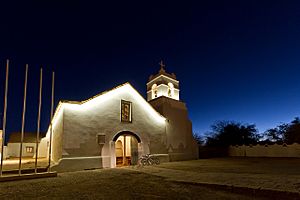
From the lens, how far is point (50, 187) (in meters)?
8.24

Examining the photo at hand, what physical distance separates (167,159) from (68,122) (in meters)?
9.92

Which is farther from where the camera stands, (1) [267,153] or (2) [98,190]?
(1) [267,153]

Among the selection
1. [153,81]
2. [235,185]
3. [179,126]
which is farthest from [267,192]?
[153,81]

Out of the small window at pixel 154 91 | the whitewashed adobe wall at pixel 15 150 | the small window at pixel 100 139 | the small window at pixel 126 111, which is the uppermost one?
the small window at pixel 154 91

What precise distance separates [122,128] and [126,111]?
4.88 ft

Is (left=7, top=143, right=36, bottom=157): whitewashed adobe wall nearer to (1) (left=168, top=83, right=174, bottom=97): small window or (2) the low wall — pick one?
(2) the low wall

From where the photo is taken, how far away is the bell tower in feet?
73.8

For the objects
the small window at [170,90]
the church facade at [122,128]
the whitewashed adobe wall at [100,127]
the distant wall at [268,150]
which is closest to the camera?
the whitewashed adobe wall at [100,127]

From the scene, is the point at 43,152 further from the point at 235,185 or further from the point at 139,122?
the point at 235,185

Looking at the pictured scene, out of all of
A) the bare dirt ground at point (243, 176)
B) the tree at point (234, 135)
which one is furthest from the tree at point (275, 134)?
the bare dirt ground at point (243, 176)

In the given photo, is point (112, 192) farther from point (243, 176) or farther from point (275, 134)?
point (275, 134)

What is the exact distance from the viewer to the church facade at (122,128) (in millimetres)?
13508

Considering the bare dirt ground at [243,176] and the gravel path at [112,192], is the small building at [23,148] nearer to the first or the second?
the bare dirt ground at [243,176]

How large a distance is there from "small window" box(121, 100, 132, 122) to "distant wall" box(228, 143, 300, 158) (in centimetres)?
1961
